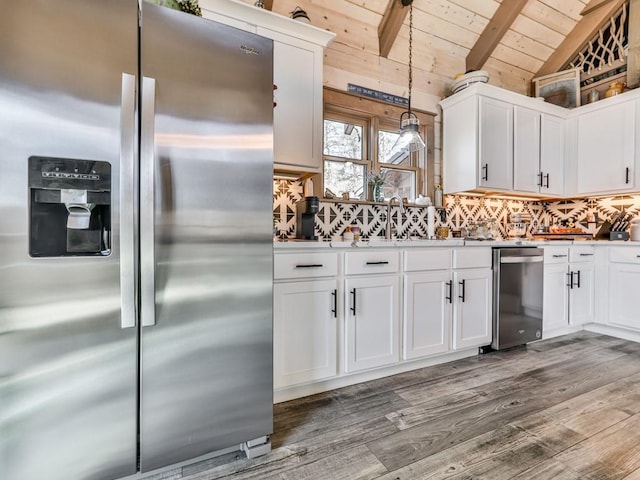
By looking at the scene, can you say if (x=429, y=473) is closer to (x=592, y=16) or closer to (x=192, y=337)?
(x=192, y=337)

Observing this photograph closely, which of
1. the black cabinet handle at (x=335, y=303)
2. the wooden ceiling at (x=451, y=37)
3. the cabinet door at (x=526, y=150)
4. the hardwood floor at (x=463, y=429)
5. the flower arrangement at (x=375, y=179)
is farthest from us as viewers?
the cabinet door at (x=526, y=150)

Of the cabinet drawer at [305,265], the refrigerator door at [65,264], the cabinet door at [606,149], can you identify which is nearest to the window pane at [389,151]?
the cabinet drawer at [305,265]

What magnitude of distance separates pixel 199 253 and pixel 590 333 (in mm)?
3888

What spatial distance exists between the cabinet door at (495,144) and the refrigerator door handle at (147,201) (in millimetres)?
2856

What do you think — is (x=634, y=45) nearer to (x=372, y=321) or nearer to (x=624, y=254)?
(x=624, y=254)

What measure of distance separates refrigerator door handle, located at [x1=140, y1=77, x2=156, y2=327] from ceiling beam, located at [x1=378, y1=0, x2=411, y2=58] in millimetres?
2520

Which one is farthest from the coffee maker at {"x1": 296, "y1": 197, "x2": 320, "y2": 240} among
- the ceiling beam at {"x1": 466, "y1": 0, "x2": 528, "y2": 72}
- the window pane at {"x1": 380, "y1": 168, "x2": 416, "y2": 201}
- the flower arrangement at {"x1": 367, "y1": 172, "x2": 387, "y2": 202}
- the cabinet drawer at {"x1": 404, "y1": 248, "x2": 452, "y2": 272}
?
the ceiling beam at {"x1": 466, "y1": 0, "x2": 528, "y2": 72}

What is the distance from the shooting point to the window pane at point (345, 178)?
2885mm

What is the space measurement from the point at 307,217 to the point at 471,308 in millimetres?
1463

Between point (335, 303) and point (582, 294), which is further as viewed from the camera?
point (582, 294)

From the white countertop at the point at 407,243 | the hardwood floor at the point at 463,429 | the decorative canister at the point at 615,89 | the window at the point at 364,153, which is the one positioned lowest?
the hardwood floor at the point at 463,429

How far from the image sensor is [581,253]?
3188 mm

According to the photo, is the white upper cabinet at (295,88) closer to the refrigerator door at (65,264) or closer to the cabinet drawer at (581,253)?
the refrigerator door at (65,264)

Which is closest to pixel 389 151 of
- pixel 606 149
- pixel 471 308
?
pixel 471 308
